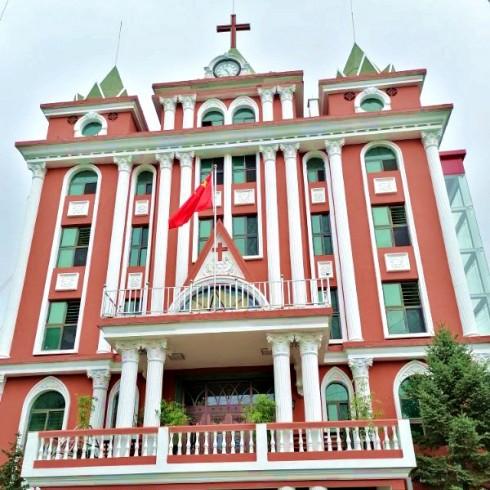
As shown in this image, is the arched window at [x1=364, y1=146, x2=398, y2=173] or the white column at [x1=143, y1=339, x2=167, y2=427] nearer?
the white column at [x1=143, y1=339, x2=167, y2=427]

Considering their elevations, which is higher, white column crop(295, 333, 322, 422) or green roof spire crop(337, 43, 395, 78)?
green roof spire crop(337, 43, 395, 78)

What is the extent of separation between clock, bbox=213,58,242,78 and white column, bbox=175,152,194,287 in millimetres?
4409

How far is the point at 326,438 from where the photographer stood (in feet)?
36.6

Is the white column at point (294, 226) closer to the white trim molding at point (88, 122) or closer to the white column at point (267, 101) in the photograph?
the white column at point (267, 101)

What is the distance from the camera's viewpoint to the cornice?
1814cm

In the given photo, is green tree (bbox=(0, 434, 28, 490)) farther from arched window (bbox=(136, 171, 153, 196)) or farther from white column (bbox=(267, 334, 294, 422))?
arched window (bbox=(136, 171, 153, 196))

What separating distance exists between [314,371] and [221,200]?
770 centimetres

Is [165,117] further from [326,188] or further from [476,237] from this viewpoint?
[476,237]

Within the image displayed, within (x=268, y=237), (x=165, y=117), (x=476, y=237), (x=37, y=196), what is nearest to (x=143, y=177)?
(x=165, y=117)

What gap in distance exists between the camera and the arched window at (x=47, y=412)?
49.5ft

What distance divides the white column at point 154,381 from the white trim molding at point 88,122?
33.0ft

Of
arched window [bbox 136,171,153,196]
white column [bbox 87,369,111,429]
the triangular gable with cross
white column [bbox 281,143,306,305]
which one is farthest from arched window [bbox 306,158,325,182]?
white column [bbox 87,369,111,429]

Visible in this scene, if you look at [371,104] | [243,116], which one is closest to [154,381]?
[243,116]

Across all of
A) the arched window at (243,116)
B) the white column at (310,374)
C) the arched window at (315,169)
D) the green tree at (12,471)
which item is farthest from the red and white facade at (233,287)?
the green tree at (12,471)
